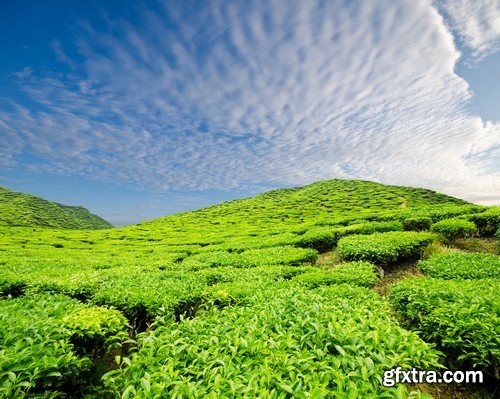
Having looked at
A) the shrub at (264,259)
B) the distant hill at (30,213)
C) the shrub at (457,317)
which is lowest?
the shrub at (457,317)

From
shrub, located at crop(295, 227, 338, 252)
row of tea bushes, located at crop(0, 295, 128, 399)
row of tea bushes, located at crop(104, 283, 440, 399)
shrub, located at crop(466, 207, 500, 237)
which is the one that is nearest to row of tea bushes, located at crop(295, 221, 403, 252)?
shrub, located at crop(295, 227, 338, 252)

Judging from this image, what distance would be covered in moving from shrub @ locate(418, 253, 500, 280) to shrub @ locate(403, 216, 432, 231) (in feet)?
26.9

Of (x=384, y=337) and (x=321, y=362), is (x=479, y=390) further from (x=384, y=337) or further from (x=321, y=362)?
(x=321, y=362)

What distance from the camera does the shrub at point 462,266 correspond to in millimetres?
9867

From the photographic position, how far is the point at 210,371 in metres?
4.04

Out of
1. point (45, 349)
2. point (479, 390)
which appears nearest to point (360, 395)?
point (479, 390)

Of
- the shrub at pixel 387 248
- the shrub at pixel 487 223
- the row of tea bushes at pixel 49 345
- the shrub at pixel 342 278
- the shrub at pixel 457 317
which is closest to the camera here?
the row of tea bushes at pixel 49 345

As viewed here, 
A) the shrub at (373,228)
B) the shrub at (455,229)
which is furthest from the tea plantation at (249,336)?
the shrub at (373,228)

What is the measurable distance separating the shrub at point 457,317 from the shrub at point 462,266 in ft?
6.18

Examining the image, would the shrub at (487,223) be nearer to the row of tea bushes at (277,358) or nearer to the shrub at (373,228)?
the shrub at (373,228)

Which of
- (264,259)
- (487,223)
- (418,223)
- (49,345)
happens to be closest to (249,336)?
(49,345)

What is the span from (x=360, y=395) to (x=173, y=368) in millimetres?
2658

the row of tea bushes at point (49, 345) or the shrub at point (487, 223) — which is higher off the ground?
the shrub at point (487, 223)

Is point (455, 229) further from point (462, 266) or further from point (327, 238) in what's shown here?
point (327, 238)
